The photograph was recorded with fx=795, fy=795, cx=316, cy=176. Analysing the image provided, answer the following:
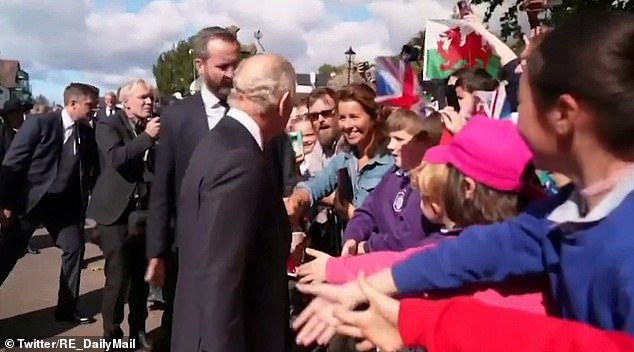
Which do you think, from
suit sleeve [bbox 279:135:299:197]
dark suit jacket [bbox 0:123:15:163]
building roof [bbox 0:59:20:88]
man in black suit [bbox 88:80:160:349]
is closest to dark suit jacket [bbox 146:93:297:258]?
suit sleeve [bbox 279:135:299:197]

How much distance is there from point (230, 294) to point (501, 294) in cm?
128

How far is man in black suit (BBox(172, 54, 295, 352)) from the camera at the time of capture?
2768 mm

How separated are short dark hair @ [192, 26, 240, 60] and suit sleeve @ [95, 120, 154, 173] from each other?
3.93 feet

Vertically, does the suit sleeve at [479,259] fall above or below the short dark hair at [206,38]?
below

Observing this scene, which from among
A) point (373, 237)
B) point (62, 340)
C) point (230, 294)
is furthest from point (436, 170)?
point (62, 340)

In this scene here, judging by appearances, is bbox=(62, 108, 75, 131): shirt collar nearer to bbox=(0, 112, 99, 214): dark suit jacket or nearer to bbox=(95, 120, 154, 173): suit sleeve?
bbox=(0, 112, 99, 214): dark suit jacket

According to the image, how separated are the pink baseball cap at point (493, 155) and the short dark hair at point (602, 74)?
59 centimetres

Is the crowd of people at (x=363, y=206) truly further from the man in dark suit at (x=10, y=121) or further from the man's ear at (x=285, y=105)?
the man in dark suit at (x=10, y=121)

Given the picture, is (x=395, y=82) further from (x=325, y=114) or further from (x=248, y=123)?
(x=248, y=123)

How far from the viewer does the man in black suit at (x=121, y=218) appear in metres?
5.80

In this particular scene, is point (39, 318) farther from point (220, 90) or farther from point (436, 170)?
point (436, 170)

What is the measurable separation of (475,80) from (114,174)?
9.68 feet

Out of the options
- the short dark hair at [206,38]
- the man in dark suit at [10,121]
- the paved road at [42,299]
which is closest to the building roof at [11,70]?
the paved road at [42,299]

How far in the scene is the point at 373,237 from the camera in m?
3.74
